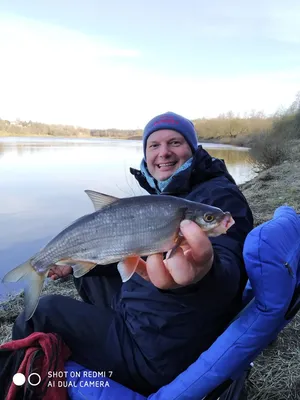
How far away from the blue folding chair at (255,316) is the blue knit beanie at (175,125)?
49.7 inches

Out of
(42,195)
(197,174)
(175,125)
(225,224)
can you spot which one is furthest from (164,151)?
(42,195)

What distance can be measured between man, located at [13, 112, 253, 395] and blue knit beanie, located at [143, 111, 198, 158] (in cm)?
35

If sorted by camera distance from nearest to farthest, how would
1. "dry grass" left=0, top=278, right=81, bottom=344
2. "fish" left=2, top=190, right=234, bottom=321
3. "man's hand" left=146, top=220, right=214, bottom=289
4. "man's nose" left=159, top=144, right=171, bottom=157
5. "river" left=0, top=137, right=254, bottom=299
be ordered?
"man's hand" left=146, top=220, right=214, bottom=289 < "fish" left=2, top=190, right=234, bottom=321 < "man's nose" left=159, top=144, right=171, bottom=157 < "dry grass" left=0, top=278, right=81, bottom=344 < "river" left=0, top=137, right=254, bottom=299

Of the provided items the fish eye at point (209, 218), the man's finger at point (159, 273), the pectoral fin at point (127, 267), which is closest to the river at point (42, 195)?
the pectoral fin at point (127, 267)

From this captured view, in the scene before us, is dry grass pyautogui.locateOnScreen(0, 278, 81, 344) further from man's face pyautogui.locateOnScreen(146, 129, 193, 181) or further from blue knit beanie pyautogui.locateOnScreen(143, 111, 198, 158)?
blue knit beanie pyautogui.locateOnScreen(143, 111, 198, 158)

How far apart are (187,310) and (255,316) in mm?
334

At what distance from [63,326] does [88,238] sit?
72 centimetres

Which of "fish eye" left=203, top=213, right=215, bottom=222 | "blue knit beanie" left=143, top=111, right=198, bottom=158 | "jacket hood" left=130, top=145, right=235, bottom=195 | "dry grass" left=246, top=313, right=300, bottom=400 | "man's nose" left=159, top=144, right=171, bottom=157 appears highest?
"blue knit beanie" left=143, top=111, right=198, bottom=158

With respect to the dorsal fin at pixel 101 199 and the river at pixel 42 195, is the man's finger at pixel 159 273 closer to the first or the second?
the dorsal fin at pixel 101 199

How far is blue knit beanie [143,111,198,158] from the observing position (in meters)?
2.87

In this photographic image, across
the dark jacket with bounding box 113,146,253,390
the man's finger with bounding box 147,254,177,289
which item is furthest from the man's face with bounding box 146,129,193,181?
the man's finger with bounding box 147,254,177,289

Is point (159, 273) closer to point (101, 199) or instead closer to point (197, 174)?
point (101, 199)

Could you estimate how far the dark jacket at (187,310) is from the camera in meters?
1.71

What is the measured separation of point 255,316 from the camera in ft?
5.56
